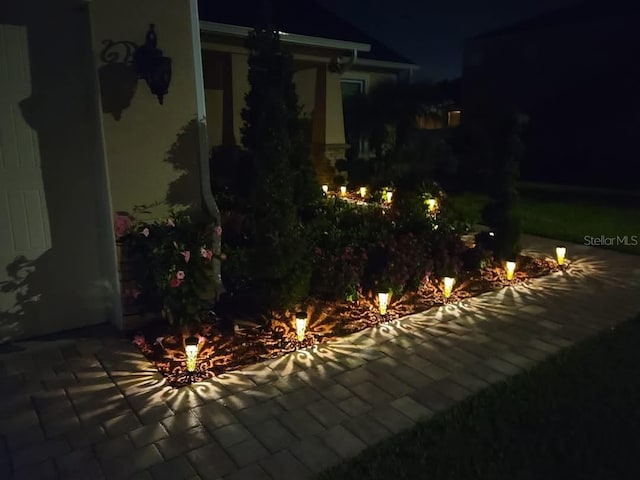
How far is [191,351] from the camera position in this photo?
3.63 metres

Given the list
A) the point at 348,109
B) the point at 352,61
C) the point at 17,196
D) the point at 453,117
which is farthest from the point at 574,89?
the point at 17,196

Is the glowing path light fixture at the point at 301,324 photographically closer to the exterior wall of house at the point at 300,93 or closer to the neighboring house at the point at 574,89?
the exterior wall of house at the point at 300,93

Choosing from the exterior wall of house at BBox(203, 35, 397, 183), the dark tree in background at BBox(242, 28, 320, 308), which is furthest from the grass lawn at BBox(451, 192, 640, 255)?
the dark tree in background at BBox(242, 28, 320, 308)

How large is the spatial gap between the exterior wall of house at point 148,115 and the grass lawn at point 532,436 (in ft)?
9.46

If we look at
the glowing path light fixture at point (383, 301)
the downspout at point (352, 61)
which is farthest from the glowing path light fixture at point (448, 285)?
the downspout at point (352, 61)

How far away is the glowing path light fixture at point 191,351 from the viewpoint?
362 centimetres

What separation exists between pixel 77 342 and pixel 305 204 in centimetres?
394

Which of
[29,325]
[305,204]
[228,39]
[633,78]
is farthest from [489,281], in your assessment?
[633,78]

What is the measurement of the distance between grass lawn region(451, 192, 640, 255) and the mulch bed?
408cm

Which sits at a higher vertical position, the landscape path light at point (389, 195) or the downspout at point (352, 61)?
the downspout at point (352, 61)

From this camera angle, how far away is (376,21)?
22766 millimetres

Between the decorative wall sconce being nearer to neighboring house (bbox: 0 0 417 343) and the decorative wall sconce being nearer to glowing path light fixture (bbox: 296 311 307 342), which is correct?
neighboring house (bbox: 0 0 417 343)

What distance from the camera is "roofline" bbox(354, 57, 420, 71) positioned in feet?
40.2

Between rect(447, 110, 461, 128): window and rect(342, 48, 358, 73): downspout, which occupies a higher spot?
rect(342, 48, 358, 73): downspout
